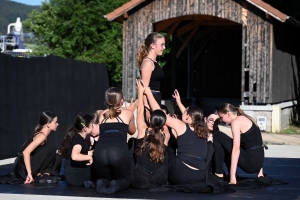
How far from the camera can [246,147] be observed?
9195mm

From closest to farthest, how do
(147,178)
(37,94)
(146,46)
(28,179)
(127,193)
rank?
(127,193) < (147,178) < (146,46) < (28,179) < (37,94)

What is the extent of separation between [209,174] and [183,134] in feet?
2.89

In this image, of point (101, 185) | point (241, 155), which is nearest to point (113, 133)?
point (101, 185)

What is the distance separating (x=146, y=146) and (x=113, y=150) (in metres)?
0.49

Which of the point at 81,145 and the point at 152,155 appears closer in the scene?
the point at 152,155

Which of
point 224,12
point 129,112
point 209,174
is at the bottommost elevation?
point 209,174

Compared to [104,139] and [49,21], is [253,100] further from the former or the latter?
[49,21]

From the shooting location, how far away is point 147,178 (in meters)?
8.63

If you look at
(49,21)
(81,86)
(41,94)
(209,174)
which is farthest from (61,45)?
(209,174)

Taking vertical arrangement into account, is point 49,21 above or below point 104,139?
above

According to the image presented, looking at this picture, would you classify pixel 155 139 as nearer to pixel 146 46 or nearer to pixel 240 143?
pixel 146 46

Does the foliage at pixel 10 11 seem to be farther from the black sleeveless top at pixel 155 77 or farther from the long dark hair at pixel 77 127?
the black sleeveless top at pixel 155 77

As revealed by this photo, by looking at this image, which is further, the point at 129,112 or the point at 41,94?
the point at 41,94

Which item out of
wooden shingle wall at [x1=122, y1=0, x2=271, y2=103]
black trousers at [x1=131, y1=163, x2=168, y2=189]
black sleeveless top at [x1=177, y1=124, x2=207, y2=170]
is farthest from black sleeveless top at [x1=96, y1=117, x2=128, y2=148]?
wooden shingle wall at [x1=122, y1=0, x2=271, y2=103]
